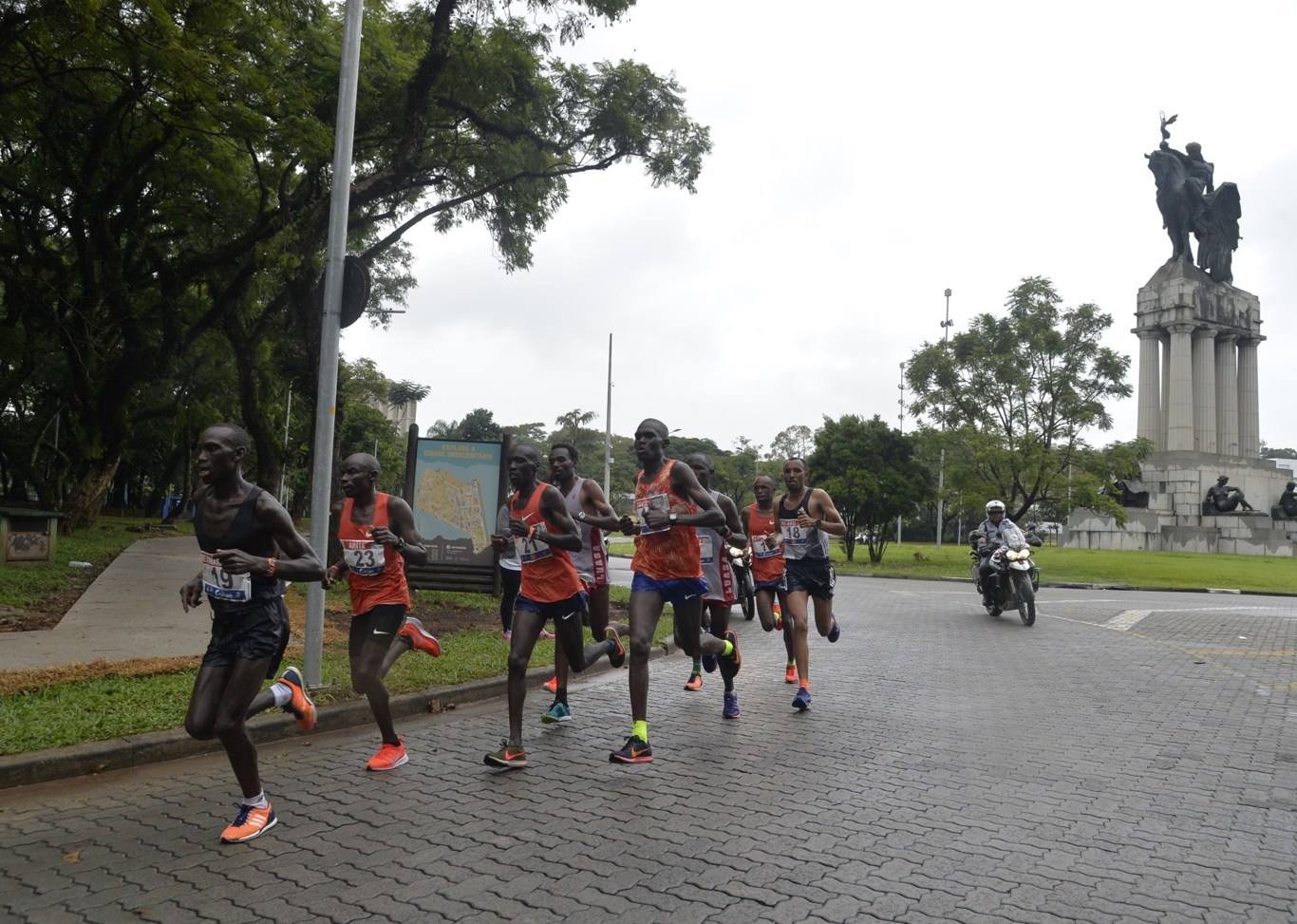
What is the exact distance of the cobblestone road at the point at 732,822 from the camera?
3807 millimetres

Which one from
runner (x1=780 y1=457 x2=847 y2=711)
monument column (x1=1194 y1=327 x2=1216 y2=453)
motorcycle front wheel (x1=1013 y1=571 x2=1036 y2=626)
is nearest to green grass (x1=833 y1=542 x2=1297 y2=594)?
→ monument column (x1=1194 y1=327 x2=1216 y2=453)

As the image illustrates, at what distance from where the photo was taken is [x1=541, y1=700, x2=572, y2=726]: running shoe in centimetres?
714

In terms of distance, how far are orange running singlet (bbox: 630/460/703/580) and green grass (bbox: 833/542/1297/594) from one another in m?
22.7

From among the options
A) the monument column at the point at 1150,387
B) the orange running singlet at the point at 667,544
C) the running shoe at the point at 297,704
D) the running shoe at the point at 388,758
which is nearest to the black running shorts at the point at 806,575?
the orange running singlet at the point at 667,544

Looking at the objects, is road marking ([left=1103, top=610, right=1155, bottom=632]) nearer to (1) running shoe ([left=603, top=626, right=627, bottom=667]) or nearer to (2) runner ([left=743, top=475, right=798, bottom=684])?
(2) runner ([left=743, top=475, right=798, bottom=684])

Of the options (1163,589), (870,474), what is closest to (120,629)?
(1163,589)

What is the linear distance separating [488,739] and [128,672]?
3238 millimetres

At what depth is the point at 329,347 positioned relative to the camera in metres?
7.60

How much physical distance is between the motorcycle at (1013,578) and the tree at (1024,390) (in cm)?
1565

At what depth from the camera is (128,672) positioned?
25.7 feet

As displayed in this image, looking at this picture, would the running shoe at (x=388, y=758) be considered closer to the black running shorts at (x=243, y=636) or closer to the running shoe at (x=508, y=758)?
the running shoe at (x=508, y=758)

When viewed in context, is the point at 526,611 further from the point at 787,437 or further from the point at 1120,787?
the point at 787,437

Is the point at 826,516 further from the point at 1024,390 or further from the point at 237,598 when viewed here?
the point at 1024,390

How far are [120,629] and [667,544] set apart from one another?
22.6 feet
